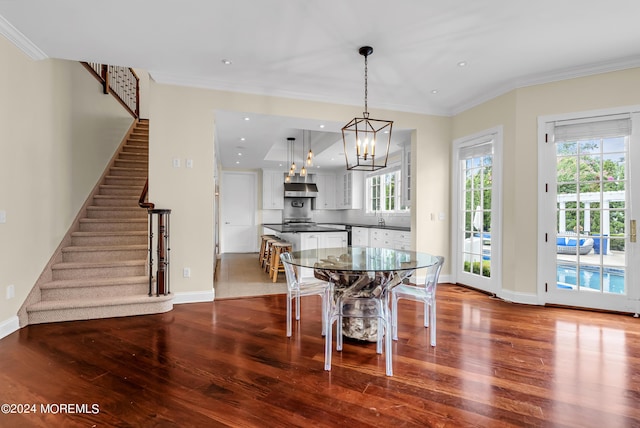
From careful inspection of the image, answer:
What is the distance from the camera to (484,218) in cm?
452

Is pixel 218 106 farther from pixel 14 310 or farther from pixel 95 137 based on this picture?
pixel 14 310

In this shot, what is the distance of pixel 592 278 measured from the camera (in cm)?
371

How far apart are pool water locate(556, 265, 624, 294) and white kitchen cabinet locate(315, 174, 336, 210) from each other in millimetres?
6533

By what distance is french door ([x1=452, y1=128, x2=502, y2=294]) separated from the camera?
4297mm

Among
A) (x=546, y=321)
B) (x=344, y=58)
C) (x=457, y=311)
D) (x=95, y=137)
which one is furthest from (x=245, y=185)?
(x=546, y=321)

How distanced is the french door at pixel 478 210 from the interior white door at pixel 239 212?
583 centimetres

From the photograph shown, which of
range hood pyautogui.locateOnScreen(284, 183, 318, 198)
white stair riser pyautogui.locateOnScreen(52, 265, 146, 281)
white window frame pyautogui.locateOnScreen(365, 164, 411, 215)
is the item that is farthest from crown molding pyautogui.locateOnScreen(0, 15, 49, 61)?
range hood pyautogui.locateOnScreen(284, 183, 318, 198)

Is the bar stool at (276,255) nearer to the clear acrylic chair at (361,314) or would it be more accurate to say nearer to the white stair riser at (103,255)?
the white stair riser at (103,255)

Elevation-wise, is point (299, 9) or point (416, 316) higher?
point (299, 9)

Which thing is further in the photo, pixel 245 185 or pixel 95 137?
pixel 245 185

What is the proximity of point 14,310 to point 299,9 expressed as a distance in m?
3.66

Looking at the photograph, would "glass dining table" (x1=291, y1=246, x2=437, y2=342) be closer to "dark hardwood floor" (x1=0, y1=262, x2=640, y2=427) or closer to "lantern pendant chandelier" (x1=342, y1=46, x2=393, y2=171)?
"dark hardwood floor" (x1=0, y1=262, x2=640, y2=427)

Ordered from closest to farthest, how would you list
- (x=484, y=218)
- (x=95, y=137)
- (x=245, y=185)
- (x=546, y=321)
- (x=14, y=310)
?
1. (x=14, y=310)
2. (x=546, y=321)
3. (x=484, y=218)
4. (x=95, y=137)
5. (x=245, y=185)

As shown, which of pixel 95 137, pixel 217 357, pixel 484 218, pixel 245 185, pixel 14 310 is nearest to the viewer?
pixel 217 357
